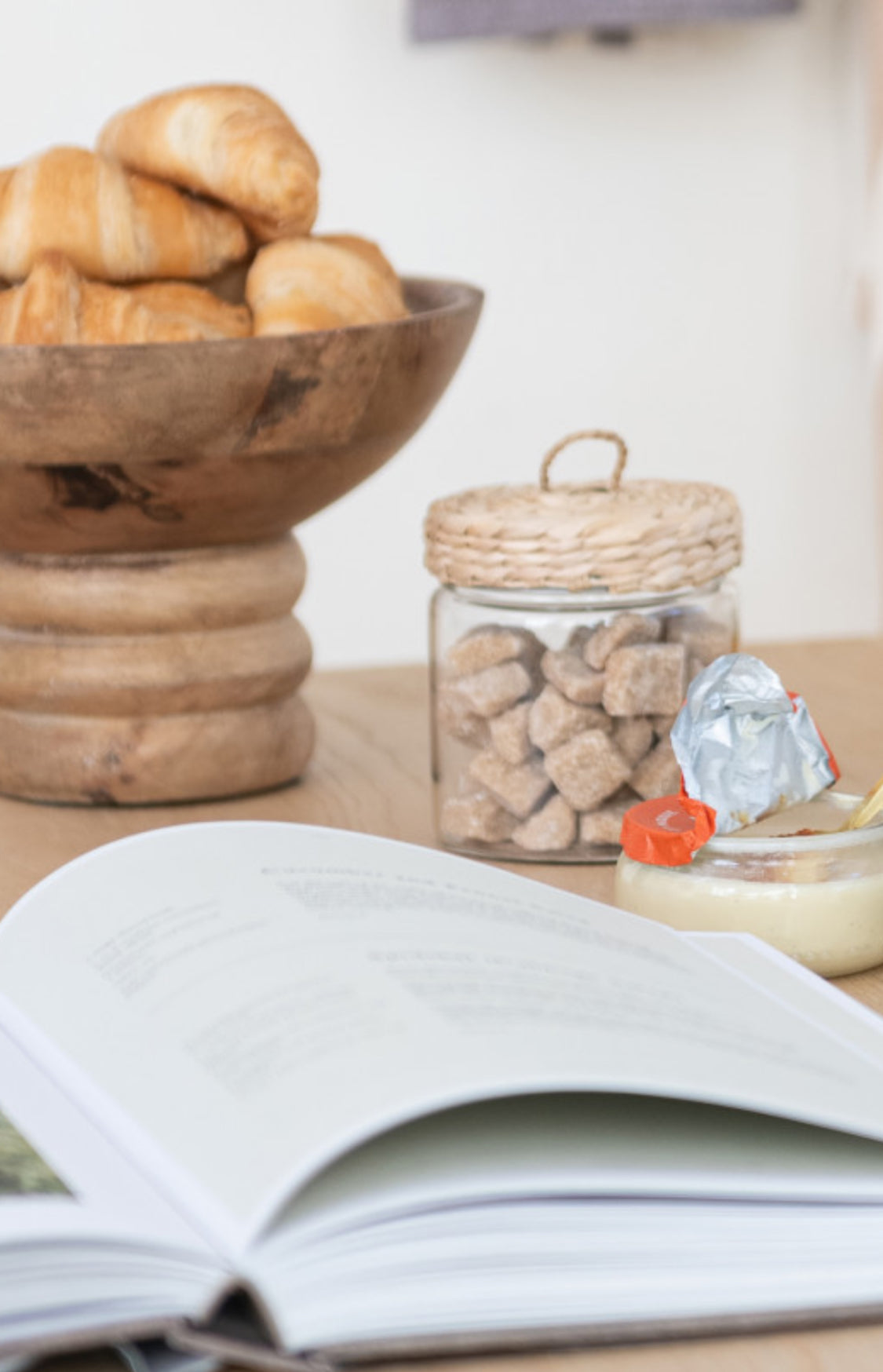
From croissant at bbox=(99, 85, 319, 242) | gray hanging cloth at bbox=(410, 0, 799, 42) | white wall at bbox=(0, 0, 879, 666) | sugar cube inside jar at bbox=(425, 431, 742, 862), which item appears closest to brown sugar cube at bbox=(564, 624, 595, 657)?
sugar cube inside jar at bbox=(425, 431, 742, 862)

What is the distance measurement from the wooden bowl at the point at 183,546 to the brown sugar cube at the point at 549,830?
0.56 feet

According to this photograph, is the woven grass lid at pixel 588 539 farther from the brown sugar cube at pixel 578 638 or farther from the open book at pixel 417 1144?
the open book at pixel 417 1144

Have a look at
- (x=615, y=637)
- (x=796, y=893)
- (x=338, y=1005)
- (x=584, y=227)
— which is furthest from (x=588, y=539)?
(x=584, y=227)

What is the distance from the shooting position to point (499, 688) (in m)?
0.72

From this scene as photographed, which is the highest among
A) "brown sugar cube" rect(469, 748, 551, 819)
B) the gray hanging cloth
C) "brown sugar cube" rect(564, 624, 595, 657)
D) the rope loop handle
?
the gray hanging cloth

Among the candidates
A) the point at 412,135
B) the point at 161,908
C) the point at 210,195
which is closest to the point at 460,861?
the point at 161,908

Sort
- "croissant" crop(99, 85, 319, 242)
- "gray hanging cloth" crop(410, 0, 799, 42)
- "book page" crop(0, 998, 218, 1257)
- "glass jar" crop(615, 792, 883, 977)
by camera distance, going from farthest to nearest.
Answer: "gray hanging cloth" crop(410, 0, 799, 42), "croissant" crop(99, 85, 319, 242), "glass jar" crop(615, 792, 883, 977), "book page" crop(0, 998, 218, 1257)

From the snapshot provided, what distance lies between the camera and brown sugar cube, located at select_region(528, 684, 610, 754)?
0.70 metres

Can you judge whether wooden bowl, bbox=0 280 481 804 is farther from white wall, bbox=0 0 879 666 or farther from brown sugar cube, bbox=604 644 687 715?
white wall, bbox=0 0 879 666

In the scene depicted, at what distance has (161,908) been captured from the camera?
1.74 ft

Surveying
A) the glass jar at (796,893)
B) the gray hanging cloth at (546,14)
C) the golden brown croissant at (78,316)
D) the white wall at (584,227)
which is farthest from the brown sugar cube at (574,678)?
the white wall at (584,227)

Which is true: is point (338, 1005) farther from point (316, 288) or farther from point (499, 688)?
point (316, 288)

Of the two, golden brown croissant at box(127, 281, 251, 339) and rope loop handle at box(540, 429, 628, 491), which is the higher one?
golden brown croissant at box(127, 281, 251, 339)

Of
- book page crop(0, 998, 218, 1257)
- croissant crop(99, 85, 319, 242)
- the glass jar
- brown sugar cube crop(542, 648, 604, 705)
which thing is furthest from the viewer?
croissant crop(99, 85, 319, 242)
